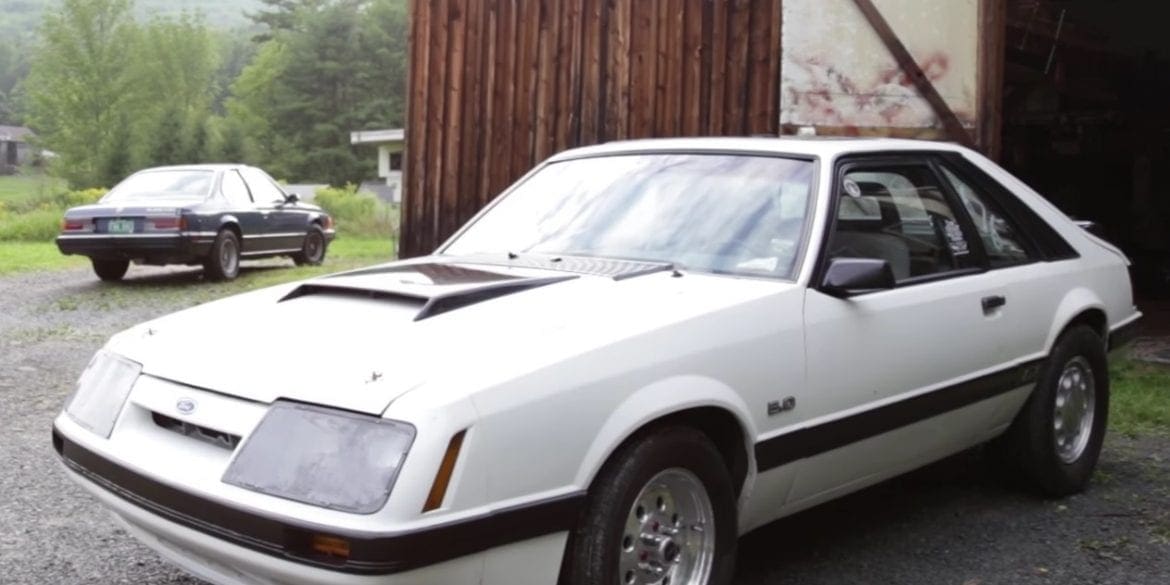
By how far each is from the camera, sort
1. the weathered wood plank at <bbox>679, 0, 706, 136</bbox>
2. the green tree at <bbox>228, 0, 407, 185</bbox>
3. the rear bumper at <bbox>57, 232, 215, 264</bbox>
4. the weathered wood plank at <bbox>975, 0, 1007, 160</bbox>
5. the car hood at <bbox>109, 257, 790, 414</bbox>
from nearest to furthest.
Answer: the car hood at <bbox>109, 257, 790, 414</bbox> < the weathered wood plank at <bbox>975, 0, 1007, 160</bbox> < the weathered wood plank at <bbox>679, 0, 706, 136</bbox> < the rear bumper at <bbox>57, 232, 215, 264</bbox> < the green tree at <bbox>228, 0, 407, 185</bbox>

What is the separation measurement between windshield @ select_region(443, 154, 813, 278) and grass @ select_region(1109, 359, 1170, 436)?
2.44 meters

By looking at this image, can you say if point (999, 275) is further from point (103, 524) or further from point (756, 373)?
point (103, 524)

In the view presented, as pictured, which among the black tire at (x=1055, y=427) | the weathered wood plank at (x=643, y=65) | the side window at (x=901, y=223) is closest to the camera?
the side window at (x=901, y=223)

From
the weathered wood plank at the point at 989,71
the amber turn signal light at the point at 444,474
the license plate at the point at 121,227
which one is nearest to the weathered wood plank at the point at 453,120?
the weathered wood plank at the point at 989,71

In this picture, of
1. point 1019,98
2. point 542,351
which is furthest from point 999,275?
point 1019,98

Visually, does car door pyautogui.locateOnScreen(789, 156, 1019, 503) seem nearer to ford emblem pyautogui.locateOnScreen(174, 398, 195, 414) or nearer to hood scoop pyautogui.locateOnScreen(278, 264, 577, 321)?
hood scoop pyautogui.locateOnScreen(278, 264, 577, 321)

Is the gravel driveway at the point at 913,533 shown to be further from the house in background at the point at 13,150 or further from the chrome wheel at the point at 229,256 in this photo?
the house in background at the point at 13,150

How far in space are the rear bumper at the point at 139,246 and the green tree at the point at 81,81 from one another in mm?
62585

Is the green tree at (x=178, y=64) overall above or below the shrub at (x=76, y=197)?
above

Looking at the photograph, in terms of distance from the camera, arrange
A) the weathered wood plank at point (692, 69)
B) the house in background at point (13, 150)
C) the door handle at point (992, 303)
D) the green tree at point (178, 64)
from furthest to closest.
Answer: the house in background at point (13, 150)
the green tree at point (178, 64)
the weathered wood plank at point (692, 69)
the door handle at point (992, 303)

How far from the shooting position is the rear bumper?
14.0 m

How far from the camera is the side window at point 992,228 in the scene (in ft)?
16.3

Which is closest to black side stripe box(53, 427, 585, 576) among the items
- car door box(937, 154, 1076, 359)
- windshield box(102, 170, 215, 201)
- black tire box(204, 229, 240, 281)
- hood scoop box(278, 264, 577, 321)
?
hood scoop box(278, 264, 577, 321)

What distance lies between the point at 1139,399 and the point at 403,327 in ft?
18.4
